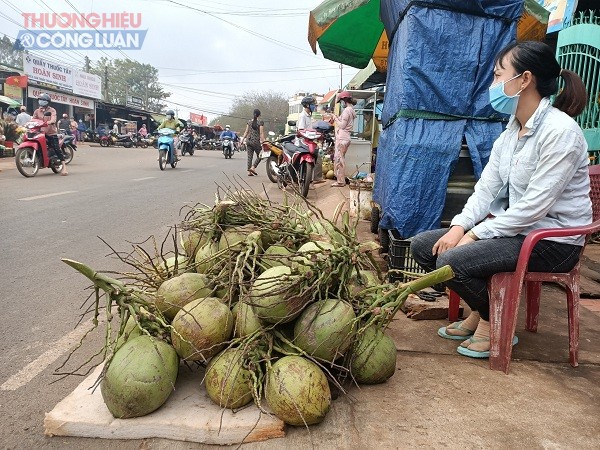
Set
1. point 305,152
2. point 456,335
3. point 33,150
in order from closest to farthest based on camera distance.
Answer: point 456,335
point 305,152
point 33,150

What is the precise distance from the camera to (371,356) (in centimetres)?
198

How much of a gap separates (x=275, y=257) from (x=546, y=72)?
1529 millimetres

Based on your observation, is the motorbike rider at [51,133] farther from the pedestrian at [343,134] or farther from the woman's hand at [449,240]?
the woman's hand at [449,240]

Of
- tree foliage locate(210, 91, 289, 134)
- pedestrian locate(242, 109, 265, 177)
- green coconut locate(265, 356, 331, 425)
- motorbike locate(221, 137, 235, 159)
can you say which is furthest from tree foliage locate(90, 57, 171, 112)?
green coconut locate(265, 356, 331, 425)

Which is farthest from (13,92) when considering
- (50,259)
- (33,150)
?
(50,259)

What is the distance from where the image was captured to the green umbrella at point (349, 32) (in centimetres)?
536

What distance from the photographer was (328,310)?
1839 mm

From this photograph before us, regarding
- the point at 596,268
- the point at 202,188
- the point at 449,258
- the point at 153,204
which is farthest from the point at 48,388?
the point at 202,188

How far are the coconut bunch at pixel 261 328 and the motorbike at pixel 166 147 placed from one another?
40.0ft

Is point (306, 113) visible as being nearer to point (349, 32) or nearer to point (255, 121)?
point (255, 121)

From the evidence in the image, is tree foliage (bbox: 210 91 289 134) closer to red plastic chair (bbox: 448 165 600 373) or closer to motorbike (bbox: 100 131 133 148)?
motorbike (bbox: 100 131 133 148)

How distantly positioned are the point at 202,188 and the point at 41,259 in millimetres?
5615

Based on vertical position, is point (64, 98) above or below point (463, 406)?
above

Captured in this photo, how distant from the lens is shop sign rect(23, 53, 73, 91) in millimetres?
27031
